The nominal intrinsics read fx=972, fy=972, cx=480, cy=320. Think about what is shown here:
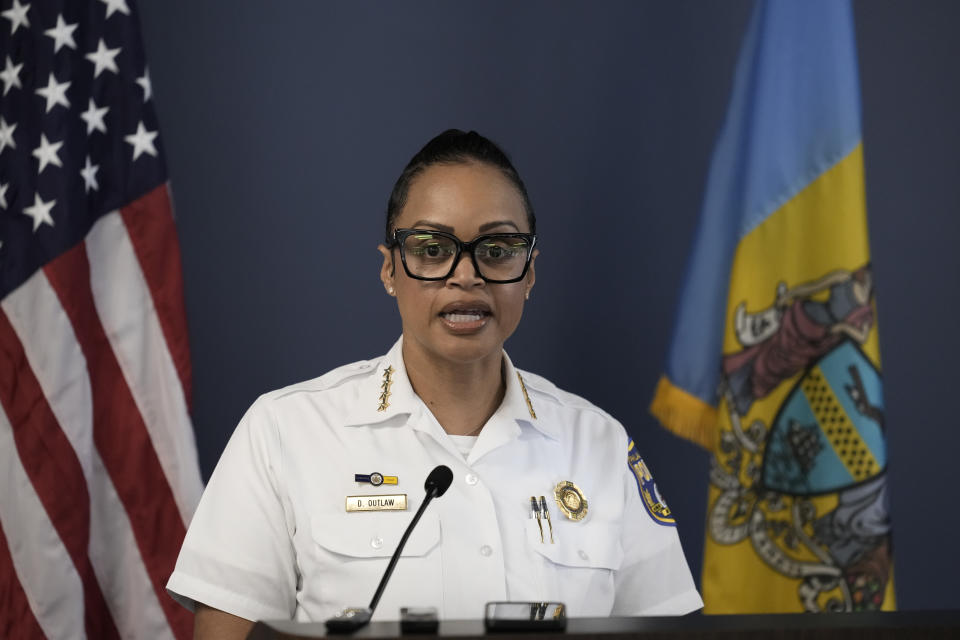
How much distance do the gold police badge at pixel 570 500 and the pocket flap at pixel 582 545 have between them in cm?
2

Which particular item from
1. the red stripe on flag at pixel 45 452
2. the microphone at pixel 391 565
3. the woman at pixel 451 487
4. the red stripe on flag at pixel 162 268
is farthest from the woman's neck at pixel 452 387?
the red stripe on flag at pixel 45 452

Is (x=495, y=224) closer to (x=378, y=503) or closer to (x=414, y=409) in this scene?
(x=414, y=409)

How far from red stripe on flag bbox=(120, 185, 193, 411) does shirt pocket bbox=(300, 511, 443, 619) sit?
733 millimetres

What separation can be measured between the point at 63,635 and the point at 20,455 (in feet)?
1.12

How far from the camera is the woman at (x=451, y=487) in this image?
4.26ft

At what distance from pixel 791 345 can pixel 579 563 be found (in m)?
0.82

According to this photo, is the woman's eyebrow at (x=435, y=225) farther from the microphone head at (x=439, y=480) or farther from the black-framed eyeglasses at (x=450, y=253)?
the microphone head at (x=439, y=480)

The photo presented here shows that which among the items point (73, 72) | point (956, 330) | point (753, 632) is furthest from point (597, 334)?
point (753, 632)

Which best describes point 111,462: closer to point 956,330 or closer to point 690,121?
point 690,121

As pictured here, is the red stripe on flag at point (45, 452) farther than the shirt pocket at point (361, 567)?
Yes

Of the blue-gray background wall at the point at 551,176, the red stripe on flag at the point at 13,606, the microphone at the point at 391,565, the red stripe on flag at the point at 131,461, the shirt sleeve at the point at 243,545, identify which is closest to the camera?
the microphone at the point at 391,565

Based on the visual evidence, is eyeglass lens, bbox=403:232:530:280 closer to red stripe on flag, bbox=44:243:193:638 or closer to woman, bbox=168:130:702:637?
woman, bbox=168:130:702:637

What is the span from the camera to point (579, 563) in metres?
1.37

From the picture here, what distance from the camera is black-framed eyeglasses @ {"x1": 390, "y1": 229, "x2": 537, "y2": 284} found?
4.36 feet
